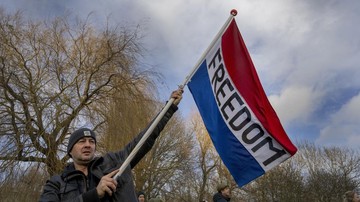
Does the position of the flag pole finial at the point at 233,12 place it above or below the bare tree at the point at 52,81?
below

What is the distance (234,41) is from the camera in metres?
4.57

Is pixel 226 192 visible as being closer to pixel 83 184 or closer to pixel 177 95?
pixel 177 95

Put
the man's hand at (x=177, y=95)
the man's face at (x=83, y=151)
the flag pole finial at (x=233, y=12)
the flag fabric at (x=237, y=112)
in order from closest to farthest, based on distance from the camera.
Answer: the man's face at (x=83, y=151), the man's hand at (x=177, y=95), the flag fabric at (x=237, y=112), the flag pole finial at (x=233, y=12)

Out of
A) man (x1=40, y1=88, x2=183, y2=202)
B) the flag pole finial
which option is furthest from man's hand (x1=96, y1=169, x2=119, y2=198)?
the flag pole finial

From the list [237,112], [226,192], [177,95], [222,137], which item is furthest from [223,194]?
[177,95]

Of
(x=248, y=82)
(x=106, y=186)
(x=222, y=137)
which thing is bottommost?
(x=106, y=186)

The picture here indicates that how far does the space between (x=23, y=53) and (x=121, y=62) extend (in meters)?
2.91

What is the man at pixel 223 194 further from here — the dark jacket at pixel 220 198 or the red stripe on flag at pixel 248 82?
the red stripe on flag at pixel 248 82

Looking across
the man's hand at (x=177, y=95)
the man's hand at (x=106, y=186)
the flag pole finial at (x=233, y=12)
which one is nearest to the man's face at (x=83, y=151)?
the man's hand at (x=106, y=186)

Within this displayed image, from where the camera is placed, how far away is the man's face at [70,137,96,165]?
2965 mm

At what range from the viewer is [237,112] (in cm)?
423

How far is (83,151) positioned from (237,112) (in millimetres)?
1811

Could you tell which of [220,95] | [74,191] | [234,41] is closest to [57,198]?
[74,191]

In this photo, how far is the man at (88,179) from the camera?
2.64 meters
